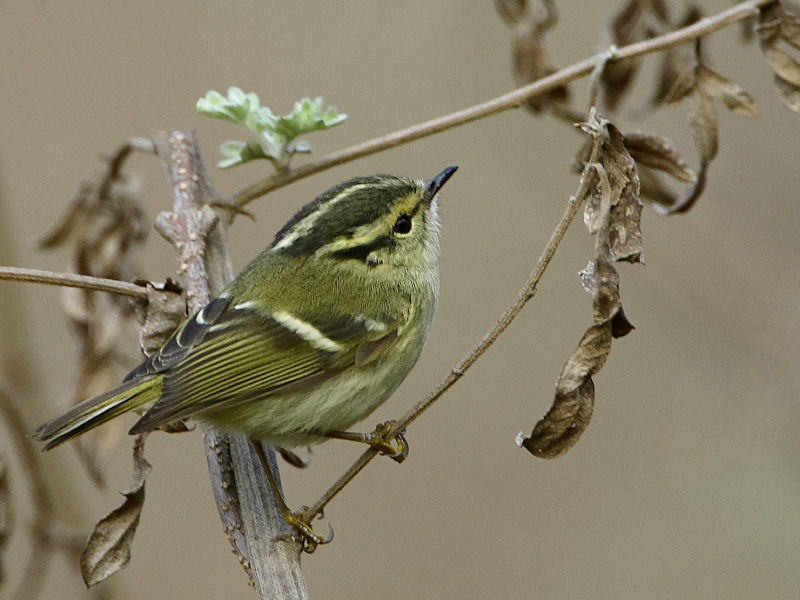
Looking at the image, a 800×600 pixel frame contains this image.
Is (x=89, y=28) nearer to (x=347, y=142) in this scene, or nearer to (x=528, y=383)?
A: (x=347, y=142)

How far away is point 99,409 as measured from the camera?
7.31ft

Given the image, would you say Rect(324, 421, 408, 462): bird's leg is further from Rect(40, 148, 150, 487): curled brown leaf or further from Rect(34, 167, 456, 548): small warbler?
Rect(40, 148, 150, 487): curled brown leaf

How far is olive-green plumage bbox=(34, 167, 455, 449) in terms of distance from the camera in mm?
2305

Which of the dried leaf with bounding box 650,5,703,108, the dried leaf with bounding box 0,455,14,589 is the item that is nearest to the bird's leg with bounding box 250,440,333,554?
the dried leaf with bounding box 0,455,14,589

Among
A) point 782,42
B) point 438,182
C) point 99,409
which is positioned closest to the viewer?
point 99,409

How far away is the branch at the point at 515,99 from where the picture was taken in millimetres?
2441

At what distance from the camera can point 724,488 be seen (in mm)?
3441

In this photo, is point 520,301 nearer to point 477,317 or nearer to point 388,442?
point 388,442

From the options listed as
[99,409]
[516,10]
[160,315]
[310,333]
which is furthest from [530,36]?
[99,409]

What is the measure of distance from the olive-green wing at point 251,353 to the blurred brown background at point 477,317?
532 millimetres

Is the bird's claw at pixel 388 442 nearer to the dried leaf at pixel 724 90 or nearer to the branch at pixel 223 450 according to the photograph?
the branch at pixel 223 450

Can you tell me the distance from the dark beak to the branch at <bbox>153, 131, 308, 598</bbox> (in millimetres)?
608

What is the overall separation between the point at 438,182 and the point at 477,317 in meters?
2.05

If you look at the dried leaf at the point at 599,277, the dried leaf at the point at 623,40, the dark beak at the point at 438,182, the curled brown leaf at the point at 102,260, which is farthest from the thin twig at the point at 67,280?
the dried leaf at the point at 623,40
